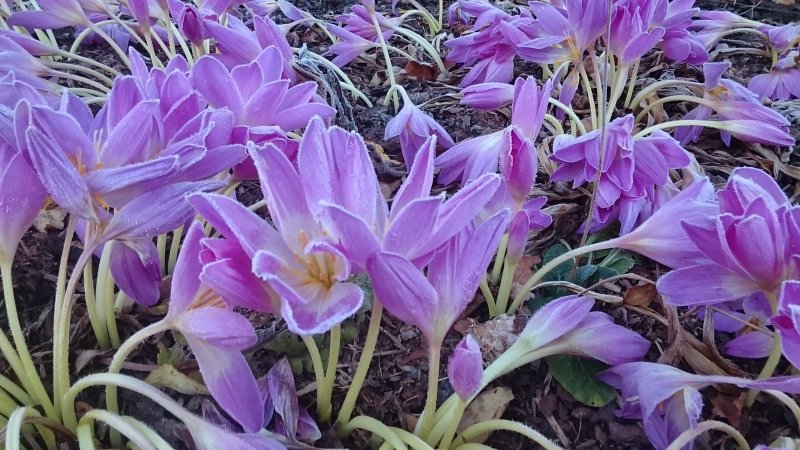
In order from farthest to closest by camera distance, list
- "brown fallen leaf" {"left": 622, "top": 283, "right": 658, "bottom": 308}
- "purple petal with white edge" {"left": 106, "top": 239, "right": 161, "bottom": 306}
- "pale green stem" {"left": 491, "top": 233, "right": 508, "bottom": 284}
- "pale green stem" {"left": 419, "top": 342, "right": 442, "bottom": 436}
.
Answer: "pale green stem" {"left": 491, "top": 233, "right": 508, "bottom": 284}, "brown fallen leaf" {"left": 622, "top": 283, "right": 658, "bottom": 308}, "purple petal with white edge" {"left": 106, "top": 239, "right": 161, "bottom": 306}, "pale green stem" {"left": 419, "top": 342, "right": 442, "bottom": 436}

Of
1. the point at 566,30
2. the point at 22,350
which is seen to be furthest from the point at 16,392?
the point at 566,30

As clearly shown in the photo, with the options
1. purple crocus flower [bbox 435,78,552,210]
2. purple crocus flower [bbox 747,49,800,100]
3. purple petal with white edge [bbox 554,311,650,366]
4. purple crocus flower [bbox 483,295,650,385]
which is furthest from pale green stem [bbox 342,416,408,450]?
purple crocus flower [bbox 747,49,800,100]

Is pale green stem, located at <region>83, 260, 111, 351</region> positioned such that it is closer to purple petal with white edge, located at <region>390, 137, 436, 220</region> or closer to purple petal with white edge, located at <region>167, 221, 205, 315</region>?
purple petal with white edge, located at <region>167, 221, 205, 315</region>

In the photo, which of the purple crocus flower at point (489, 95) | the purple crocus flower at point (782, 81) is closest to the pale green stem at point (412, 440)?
the purple crocus flower at point (489, 95)

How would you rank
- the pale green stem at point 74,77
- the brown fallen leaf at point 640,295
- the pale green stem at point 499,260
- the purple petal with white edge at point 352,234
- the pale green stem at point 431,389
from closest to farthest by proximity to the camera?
the purple petal with white edge at point 352,234 → the pale green stem at point 431,389 → the brown fallen leaf at point 640,295 → the pale green stem at point 499,260 → the pale green stem at point 74,77

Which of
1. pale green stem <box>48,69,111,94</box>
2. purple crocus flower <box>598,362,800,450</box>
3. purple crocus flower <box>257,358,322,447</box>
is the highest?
pale green stem <box>48,69,111,94</box>

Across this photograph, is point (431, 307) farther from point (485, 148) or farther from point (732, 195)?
point (485, 148)

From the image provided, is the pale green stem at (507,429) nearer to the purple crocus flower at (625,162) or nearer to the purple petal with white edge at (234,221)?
the purple petal with white edge at (234,221)
